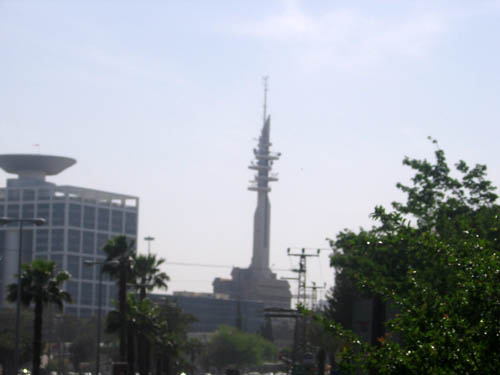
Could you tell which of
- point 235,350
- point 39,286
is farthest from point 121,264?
point 235,350

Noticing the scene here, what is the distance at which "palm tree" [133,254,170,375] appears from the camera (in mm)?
75125

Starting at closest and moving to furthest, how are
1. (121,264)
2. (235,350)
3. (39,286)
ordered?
1. (39,286)
2. (121,264)
3. (235,350)

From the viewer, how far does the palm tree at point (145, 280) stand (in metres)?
75.1

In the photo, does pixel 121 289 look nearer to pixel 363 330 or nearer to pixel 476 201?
pixel 476 201

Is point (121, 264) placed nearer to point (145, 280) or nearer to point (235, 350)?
point (145, 280)

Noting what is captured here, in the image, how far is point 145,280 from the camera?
7825 cm

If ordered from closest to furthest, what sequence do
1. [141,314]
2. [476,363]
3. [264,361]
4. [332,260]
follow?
[476,363] → [332,260] → [141,314] → [264,361]

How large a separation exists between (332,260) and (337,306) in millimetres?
19530

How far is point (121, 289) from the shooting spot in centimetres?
6569

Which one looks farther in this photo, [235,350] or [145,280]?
[235,350]

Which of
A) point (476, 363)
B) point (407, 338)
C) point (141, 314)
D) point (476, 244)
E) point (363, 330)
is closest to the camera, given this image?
point (476, 363)

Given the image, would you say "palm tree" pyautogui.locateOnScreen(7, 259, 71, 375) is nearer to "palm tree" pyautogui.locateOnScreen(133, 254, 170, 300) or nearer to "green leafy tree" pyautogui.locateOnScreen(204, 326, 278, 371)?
"palm tree" pyautogui.locateOnScreen(133, 254, 170, 300)

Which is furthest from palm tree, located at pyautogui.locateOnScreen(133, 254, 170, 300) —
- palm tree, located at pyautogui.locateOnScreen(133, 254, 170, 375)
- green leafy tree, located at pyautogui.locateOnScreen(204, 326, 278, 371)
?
green leafy tree, located at pyautogui.locateOnScreen(204, 326, 278, 371)

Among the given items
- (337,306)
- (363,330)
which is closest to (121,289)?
(337,306)
